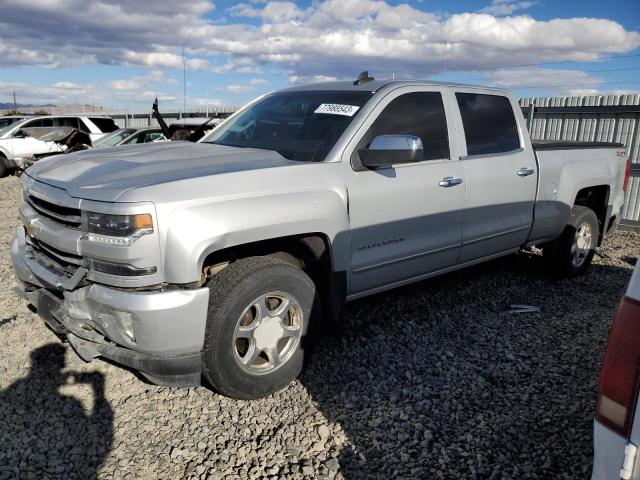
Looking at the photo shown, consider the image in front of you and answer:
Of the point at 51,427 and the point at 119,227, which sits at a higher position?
the point at 119,227

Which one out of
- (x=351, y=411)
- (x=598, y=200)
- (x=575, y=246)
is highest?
(x=598, y=200)

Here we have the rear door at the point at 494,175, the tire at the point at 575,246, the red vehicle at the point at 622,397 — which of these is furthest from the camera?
the tire at the point at 575,246

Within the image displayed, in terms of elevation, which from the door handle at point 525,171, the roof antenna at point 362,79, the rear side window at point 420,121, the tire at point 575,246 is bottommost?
the tire at point 575,246

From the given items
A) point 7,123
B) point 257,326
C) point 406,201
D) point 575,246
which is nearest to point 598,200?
point 575,246

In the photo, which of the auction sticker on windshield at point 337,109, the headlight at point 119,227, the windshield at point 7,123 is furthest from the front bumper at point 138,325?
the windshield at point 7,123

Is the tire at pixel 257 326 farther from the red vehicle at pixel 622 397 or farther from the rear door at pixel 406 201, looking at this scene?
the red vehicle at pixel 622 397

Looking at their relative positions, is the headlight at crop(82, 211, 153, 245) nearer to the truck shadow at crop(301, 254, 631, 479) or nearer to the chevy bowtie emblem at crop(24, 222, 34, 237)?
the chevy bowtie emblem at crop(24, 222, 34, 237)

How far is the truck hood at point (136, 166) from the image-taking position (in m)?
2.86

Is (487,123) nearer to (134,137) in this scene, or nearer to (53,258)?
(53,258)

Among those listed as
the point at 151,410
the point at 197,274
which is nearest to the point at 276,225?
the point at 197,274

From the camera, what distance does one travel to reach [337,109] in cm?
387

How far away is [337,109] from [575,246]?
3.44m

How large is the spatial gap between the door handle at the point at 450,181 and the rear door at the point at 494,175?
131 millimetres

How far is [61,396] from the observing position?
10.6 feet
